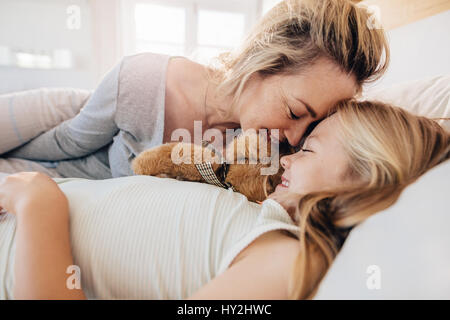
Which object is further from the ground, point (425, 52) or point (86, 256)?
point (425, 52)

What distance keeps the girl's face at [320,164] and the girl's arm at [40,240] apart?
1.35 feet

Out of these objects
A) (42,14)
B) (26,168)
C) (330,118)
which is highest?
(42,14)

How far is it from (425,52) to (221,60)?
70 cm

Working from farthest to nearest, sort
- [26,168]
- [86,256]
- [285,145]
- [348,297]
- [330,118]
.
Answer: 1. [26,168]
2. [285,145]
3. [330,118]
4. [86,256]
5. [348,297]

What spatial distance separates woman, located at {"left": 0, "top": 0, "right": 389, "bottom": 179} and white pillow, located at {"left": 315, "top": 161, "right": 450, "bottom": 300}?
0.39 metres

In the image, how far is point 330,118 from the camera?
662 mm

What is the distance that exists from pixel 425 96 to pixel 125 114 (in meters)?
0.82

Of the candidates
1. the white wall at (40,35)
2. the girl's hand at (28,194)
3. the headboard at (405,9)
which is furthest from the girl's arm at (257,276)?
the white wall at (40,35)

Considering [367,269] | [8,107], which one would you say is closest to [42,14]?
[8,107]

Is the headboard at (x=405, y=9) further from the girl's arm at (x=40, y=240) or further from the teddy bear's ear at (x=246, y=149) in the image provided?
the girl's arm at (x=40, y=240)

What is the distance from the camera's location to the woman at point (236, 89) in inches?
29.5

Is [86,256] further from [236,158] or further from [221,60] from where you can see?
[221,60]

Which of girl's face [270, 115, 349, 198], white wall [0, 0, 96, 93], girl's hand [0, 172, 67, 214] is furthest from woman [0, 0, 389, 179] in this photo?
white wall [0, 0, 96, 93]

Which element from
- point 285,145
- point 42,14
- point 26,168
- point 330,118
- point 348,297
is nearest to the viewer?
point 348,297
